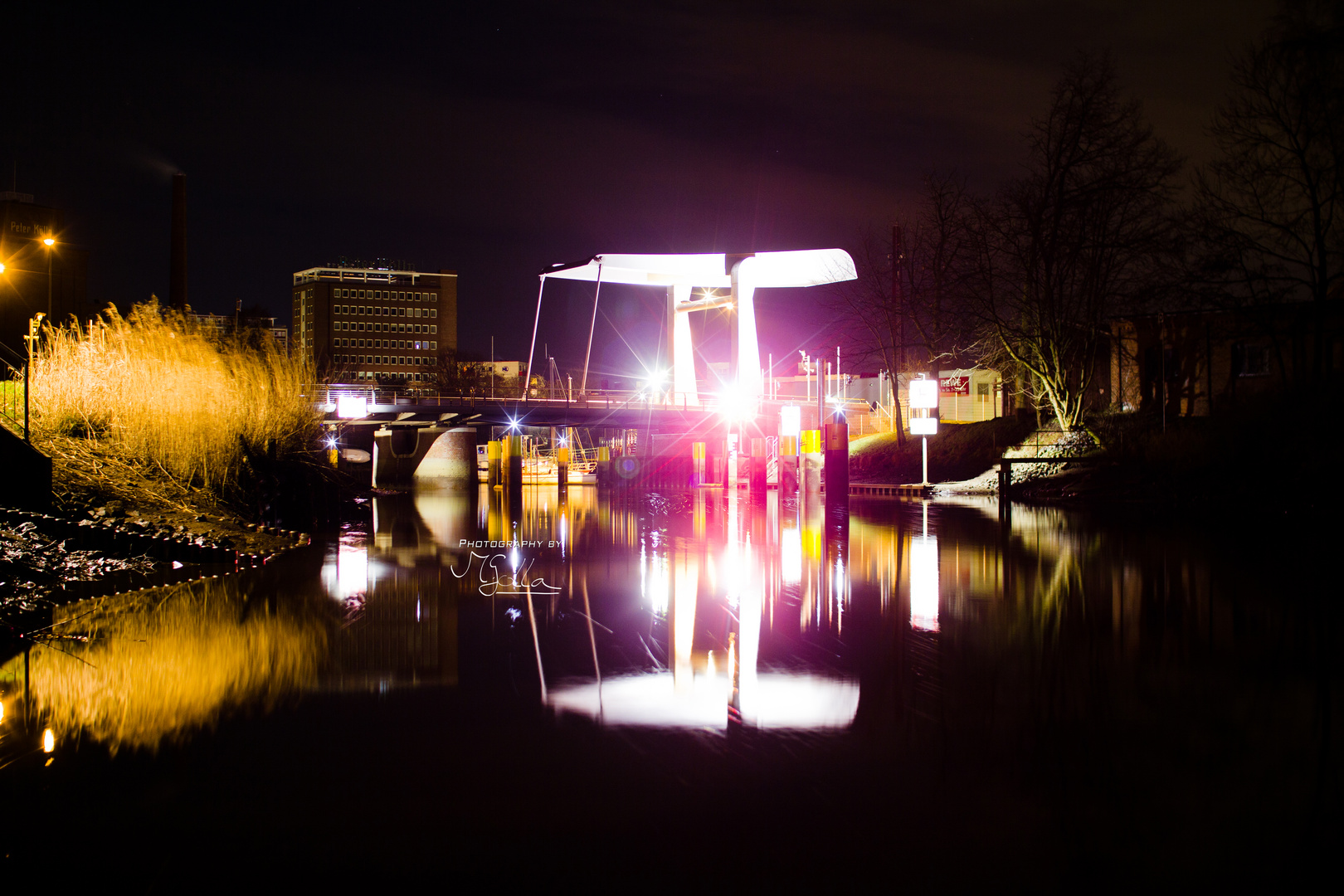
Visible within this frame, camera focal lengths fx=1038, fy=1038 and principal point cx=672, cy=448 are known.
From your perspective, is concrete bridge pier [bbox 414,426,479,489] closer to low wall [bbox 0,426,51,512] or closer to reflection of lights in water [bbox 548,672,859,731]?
low wall [bbox 0,426,51,512]

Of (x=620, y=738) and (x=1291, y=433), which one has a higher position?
(x=1291, y=433)

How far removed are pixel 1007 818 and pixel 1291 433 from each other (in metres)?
22.0

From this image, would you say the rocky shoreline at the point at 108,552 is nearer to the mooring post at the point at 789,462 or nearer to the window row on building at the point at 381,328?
the mooring post at the point at 789,462

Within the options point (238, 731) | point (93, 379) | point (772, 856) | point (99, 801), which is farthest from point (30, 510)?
point (772, 856)

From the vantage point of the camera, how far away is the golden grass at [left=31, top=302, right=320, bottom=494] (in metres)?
14.8

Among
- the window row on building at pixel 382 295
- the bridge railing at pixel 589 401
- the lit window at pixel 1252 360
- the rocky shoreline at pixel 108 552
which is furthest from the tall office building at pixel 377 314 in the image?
the rocky shoreline at pixel 108 552

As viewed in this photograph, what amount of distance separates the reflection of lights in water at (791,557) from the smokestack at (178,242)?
99.6 ft

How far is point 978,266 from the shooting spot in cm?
3466

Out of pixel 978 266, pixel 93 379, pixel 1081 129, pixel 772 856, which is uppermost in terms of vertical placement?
pixel 1081 129

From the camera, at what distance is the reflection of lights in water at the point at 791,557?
1239 cm

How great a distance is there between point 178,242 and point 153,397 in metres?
28.3

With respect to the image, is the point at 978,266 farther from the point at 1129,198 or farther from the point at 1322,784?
the point at 1322,784

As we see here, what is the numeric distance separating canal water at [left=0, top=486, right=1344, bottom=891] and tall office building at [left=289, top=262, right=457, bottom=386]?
162 m

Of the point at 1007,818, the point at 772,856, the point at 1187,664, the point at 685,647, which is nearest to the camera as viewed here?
the point at 772,856
